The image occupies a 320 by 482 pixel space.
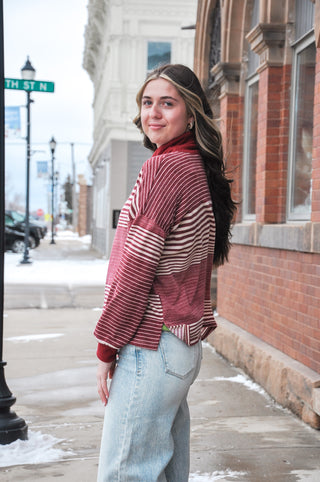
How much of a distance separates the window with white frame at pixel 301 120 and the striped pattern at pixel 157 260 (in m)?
3.58

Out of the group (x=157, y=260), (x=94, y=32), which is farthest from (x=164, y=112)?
(x=94, y=32)

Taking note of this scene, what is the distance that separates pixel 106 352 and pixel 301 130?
14.2 ft

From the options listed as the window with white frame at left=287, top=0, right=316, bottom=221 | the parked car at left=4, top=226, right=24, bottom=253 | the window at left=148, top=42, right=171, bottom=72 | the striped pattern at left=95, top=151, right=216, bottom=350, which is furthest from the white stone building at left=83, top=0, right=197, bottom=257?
the striped pattern at left=95, top=151, right=216, bottom=350

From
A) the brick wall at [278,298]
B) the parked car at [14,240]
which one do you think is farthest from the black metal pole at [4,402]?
the parked car at [14,240]

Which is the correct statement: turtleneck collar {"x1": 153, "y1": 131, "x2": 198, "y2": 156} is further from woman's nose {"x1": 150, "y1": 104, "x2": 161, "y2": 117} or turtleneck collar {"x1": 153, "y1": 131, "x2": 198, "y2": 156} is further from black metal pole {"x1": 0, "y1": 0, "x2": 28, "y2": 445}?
black metal pole {"x1": 0, "y1": 0, "x2": 28, "y2": 445}

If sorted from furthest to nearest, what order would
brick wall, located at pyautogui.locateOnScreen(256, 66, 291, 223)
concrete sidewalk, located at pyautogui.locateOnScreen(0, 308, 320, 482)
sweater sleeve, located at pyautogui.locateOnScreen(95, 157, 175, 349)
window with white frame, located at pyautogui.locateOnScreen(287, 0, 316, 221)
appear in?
brick wall, located at pyautogui.locateOnScreen(256, 66, 291, 223)
window with white frame, located at pyautogui.locateOnScreen(287, 0, 316, 221)
concrete sidewalk, located at pyautogui.locateOnScreen(0, 308, 320, 482)
sweater sleeve, located at pyautogui.locateOnScreen(95, 157, 175, 349)

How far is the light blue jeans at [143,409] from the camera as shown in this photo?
2264mm

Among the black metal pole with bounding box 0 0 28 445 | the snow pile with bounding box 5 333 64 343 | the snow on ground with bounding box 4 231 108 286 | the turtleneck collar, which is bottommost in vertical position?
the snow on ground with bounding box 4 231 108 286

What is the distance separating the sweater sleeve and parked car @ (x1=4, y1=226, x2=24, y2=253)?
2713 centimetres

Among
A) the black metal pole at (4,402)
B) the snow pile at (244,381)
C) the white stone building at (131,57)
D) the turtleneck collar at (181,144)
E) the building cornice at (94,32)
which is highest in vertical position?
the building cornice at (94,32)

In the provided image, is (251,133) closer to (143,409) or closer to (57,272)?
(143,409)

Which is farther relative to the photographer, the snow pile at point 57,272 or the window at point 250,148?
the snow pile at point 57,272

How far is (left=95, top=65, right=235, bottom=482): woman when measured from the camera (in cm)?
224

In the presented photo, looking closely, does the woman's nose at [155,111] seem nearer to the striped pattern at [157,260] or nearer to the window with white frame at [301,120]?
the striped pattern at [157,260]
